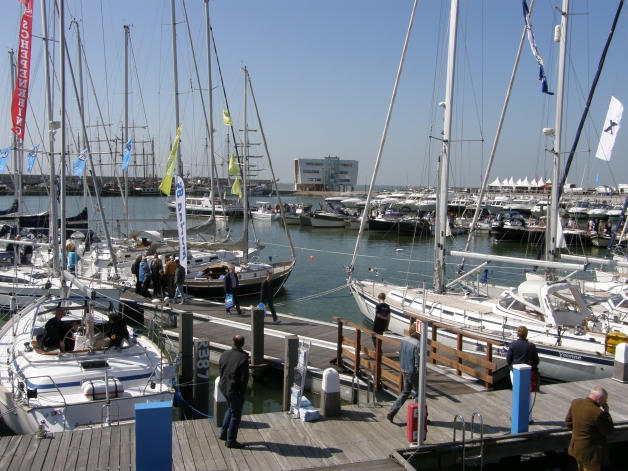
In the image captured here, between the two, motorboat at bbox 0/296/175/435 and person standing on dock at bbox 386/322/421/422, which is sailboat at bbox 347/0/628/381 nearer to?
person standing on dock at bbox 386/322/421/422

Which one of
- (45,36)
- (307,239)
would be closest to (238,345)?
(45,36)

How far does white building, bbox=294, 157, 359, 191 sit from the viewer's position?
180375mm

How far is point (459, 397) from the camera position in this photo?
33.5ft

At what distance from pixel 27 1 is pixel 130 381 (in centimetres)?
1111

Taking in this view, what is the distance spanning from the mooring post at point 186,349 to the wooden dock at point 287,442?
485 centimetres

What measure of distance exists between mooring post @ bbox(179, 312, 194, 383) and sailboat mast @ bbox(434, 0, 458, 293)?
8.36 metres

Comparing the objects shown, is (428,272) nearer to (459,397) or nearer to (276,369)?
(276,369)

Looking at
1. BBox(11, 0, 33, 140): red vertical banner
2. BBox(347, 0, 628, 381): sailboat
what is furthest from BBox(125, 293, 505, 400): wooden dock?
BBox(11, 0, 33, 140): red vertical banner

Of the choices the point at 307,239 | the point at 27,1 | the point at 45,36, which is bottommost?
the point at 307,239

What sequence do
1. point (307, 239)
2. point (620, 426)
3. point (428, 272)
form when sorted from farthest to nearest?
point (307, 239) < point (428, 272) < point (620, 426)

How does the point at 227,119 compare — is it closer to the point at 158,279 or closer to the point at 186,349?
the point at 158,279

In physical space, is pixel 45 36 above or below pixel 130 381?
above

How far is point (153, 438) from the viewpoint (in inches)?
263

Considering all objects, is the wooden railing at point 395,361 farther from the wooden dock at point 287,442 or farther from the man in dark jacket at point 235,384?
the man in dark jacket at point 235,384
